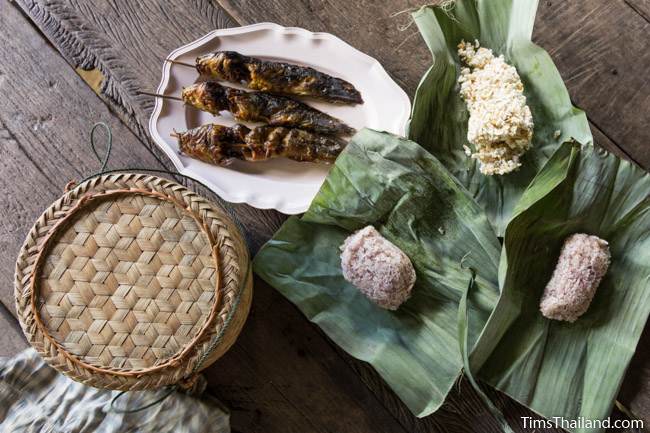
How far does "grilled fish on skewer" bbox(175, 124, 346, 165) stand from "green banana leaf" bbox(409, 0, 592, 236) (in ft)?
0.99

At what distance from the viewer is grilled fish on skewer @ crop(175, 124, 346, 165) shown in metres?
1.87

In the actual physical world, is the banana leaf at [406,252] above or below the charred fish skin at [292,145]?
below

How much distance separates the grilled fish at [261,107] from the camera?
190cm

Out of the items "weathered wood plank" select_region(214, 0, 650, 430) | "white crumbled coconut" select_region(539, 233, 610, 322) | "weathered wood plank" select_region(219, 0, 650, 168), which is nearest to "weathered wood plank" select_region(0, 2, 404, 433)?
"weathered wood plank" select_region(214, 0, 650, 430)

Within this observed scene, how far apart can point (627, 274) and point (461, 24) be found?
922 mm

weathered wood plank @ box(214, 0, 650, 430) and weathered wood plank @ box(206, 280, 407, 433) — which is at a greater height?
weathered wood plank @ box(214, 0, 650, 430)

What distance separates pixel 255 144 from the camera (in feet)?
6.20

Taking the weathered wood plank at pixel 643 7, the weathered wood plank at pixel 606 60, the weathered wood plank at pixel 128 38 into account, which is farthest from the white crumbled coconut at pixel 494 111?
the weathered wood plank at pixel 128 38

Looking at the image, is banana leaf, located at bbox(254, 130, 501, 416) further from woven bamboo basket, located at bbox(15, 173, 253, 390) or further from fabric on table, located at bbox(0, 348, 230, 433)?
fabric on table, located at bbox(0, 348, 230, 433)

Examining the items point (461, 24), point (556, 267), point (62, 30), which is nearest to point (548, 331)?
point (556, 267)

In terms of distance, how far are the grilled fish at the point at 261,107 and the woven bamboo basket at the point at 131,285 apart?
0.35 meters

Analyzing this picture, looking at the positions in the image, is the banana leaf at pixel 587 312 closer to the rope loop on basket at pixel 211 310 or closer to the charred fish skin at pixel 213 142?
the rope loop on basket at pixel 211 310

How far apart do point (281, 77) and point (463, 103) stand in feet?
1.98

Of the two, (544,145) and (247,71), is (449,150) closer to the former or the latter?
(544,145)
